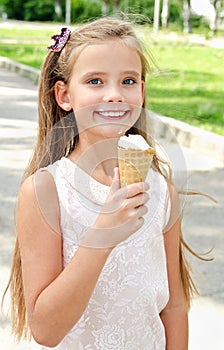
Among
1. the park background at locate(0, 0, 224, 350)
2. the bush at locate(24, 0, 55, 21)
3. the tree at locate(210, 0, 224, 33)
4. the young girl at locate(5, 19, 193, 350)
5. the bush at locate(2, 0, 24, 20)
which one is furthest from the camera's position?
the bush at locate(2, 0, 24, 20)

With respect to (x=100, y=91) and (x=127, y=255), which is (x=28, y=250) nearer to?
(x=127, y=255)

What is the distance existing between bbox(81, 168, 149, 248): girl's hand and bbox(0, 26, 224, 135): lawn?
0.49 metres

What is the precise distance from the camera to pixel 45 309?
1306mm

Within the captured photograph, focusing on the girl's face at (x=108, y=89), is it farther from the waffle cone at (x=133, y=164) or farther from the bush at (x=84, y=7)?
the bush at (x=84, y=7)

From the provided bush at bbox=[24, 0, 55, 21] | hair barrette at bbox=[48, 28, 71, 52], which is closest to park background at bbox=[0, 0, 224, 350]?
hair barrette at bbox=[48, 28, 71, 52]

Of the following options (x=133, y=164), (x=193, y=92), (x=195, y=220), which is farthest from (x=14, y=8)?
(x=133, y=164)

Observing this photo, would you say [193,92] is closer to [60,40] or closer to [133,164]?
[60,40]

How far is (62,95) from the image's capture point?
1495mm

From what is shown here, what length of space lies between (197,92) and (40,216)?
7814 mm

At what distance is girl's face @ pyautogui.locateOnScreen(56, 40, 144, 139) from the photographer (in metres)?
1.33

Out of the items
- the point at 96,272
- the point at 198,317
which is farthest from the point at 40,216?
the point at 198,317

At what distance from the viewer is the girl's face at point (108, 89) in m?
1.33

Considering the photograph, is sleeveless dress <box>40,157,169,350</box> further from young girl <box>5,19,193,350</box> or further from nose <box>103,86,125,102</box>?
nose <box>103,86,125,102</box>

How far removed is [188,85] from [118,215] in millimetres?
8663
